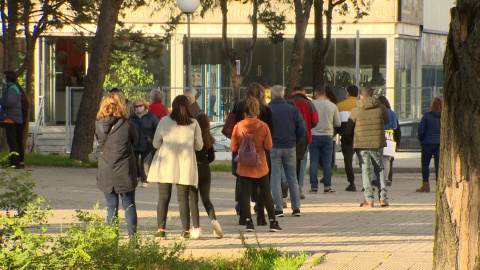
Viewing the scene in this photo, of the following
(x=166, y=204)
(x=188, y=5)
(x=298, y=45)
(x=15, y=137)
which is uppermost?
(x=188, y=5)

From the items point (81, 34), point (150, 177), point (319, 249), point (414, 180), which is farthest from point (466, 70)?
point (81, 34)

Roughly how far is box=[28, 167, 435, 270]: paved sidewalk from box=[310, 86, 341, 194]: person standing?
514 mm

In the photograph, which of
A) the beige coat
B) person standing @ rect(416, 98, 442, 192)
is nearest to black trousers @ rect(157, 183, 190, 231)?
the beige coat

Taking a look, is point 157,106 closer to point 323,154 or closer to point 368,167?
point 323,154

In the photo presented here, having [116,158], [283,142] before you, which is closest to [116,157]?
[116,158]

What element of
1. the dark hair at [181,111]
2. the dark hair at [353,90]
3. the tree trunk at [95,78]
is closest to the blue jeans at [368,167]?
the dark hair at [353,90]

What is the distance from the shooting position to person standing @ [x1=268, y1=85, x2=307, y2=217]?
1191 centimetres

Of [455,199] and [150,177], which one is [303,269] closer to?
[455,199]

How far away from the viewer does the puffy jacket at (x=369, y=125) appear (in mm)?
13516

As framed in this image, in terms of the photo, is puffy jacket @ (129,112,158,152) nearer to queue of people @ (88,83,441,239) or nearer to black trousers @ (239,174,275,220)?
queue of people @ (88,83,441,239)

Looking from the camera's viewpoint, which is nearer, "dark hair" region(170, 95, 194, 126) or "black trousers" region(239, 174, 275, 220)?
"dark hair" region(170, 95, 194, 126)

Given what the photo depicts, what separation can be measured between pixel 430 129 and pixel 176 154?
734 centimetres

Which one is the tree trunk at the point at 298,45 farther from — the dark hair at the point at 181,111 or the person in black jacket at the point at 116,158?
the person in black jacket at the point at 116,158

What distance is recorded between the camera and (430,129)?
A: 16.0 meters
